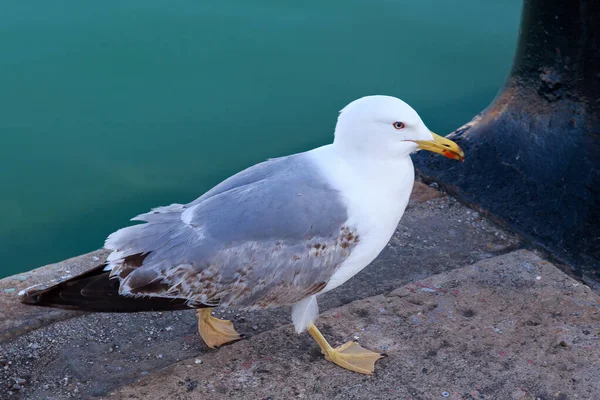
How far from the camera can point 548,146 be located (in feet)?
14.0

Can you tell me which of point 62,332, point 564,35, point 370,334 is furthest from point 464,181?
point 62,332

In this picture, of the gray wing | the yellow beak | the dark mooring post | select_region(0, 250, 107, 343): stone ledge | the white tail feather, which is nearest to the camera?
the gray wing

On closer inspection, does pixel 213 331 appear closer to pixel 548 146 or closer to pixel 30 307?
pixel 30 307

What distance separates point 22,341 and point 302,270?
1227mm

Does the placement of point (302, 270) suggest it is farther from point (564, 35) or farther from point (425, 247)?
point (564, 35)

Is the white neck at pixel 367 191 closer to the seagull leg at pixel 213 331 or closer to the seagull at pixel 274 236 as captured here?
the seagull at pixel 274 236

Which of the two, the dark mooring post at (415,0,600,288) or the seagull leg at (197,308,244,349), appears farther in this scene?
the dark mooring post at (415,0,600,288)

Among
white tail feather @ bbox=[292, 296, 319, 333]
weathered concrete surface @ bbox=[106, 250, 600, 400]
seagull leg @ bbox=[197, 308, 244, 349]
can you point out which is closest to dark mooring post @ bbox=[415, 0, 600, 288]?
weathered concrete surface @ bbox=[106, 250, 600, 400]

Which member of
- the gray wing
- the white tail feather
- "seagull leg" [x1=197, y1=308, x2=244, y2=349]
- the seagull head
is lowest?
"seagull leg" [x1=197, y1=308, x2=244, y2=349]

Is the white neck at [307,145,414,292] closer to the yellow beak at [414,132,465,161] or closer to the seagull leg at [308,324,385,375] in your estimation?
the yellow beak at [414,132,465,161]

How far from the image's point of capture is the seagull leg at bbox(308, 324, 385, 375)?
3.19 meters

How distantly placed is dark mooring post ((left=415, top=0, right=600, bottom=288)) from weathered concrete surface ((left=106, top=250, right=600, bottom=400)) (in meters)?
0.39

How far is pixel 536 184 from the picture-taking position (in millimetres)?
4285

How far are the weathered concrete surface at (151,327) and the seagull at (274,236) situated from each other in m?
0.33
